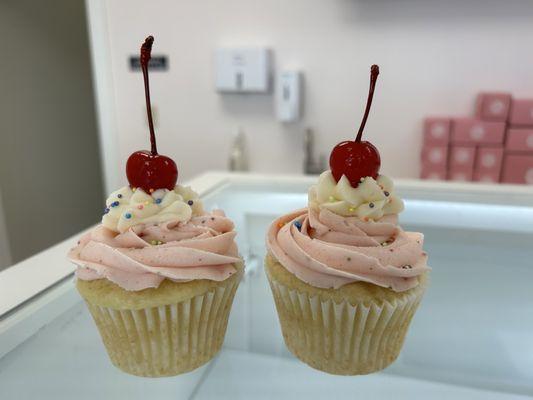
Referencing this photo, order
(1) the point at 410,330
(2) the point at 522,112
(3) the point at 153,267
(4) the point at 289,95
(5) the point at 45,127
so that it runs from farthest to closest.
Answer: (5) the point at 45,127, (4) the point at 289,95, (2) the point at 522,112, (1) the point at 410,330, (3) the point at 153,267

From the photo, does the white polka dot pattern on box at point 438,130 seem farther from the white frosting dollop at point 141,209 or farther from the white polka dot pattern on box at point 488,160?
the white frosting dollop at point 141,209

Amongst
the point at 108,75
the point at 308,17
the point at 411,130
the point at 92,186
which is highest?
the point at 308,17

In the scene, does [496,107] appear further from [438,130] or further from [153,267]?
[153,267]

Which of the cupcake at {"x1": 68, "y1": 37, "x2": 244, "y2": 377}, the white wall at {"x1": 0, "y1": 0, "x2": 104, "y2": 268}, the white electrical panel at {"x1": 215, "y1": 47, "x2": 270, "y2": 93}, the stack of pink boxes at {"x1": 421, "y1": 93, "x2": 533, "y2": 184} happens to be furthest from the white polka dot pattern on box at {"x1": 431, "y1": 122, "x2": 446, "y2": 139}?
the white wall at {"x1": 0, "y1": 0, "x2": 104, "y2": 268}

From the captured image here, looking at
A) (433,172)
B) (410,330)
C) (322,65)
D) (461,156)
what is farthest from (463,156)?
(410,330)

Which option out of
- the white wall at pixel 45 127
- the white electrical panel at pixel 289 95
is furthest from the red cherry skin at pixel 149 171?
the white wall at pixel 45 127

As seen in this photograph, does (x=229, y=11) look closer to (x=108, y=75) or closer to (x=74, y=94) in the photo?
(x=108, y=75)

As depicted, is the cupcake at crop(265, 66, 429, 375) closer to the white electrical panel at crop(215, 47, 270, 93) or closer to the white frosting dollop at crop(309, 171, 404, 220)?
the white frosting dollop at crop(309, 171, 404, 220)

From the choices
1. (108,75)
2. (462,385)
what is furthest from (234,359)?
(108,75)
